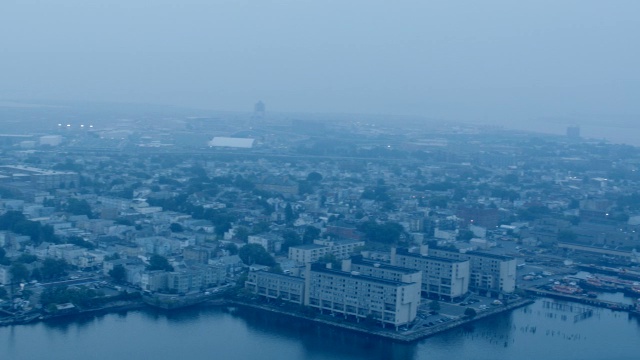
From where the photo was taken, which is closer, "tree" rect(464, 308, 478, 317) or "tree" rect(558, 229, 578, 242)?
"tree" rect(464, 308, 478, 317)

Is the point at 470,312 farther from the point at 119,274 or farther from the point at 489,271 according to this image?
the point at 119,274

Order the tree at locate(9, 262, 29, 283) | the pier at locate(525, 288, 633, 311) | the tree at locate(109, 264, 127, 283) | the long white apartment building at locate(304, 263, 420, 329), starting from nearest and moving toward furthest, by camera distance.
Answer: the long white apartment building at locate(304, 263, 420, 329)
the tree at locate(9, 262, 29, 283)
the pier at locate(525, 288, 633, 311)
the tree at locate(109, 264, 127, 283)

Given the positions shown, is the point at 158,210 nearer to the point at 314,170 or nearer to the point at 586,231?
the point at 586,231

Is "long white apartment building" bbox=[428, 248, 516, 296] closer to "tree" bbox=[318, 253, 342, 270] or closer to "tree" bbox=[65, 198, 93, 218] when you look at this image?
"tree" bbox=[318, 253, 342, 270]

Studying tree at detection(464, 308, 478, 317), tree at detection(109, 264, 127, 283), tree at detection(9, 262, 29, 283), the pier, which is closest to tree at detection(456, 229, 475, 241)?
the pier

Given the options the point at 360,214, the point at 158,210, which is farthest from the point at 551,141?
the point at 158,210

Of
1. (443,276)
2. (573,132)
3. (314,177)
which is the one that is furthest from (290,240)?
(573,132)

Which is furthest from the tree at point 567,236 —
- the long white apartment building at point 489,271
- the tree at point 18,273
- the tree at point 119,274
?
the tree at point 18,273
